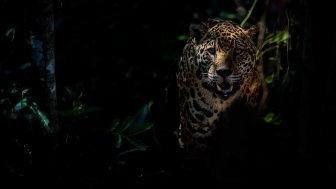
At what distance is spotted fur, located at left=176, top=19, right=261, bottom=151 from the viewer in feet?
21.1

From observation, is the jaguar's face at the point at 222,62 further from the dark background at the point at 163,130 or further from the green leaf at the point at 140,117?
the green leaf at the point at 140,117

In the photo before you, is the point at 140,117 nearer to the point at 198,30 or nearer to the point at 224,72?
the point at 198,30

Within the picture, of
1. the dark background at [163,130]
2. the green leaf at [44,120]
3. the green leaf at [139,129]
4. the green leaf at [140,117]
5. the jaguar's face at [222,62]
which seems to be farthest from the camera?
the green leaf at [140,117]

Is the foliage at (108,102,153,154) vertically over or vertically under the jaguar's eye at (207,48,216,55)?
under

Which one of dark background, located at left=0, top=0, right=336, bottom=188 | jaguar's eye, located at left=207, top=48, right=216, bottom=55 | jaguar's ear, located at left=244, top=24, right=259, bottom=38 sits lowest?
dark background, located at left=0, top=0, right=336, bottom=188

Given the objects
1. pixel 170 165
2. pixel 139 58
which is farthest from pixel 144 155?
pixel 139 58

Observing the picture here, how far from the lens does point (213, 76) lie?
6387 millimetres

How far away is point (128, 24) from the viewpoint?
11070 mm

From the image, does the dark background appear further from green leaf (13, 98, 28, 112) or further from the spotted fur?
the spotted fur

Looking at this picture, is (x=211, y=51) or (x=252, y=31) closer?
(x=211, y=51)

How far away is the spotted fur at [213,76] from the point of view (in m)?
6.43

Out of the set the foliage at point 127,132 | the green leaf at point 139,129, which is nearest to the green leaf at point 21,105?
the foliage at point 127,132

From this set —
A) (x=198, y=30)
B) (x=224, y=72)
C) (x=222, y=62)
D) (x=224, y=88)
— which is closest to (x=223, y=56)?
(x=222, y=62)

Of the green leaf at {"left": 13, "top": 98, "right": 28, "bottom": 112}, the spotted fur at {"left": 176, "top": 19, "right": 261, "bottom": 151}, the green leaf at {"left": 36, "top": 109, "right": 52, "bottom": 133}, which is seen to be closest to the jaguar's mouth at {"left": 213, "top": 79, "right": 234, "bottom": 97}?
the spotted fur at {"left": 176, "top": 19, "right": 261, "bottom": 151}
